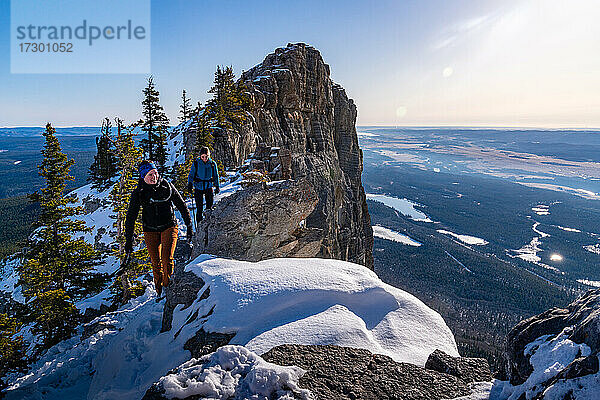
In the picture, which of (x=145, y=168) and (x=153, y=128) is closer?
(x=145, y=168)

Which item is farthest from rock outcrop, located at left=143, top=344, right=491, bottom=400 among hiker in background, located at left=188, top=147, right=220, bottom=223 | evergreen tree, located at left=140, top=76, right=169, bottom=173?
evergreen tree, located at left=140, top=76, right=169, bottom=173

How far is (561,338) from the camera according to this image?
4145 millimetres

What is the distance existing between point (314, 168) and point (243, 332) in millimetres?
46866

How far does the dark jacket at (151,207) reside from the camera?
8453 mm

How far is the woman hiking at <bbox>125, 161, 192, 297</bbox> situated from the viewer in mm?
8406

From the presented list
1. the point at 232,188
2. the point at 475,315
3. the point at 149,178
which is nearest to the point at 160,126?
the point at 232,188

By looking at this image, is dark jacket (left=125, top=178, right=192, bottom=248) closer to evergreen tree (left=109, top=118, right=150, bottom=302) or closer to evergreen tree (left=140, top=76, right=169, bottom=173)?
evergreen tree (left=109, top=118, right=150, bottom=302)

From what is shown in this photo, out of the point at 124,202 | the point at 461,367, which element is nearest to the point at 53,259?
the point at 124,202

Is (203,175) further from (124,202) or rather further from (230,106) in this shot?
(230,106)

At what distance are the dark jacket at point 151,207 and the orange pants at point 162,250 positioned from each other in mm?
235

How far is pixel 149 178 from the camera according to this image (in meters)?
8.26

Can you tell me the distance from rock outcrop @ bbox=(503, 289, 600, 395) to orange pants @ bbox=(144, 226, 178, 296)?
8.15 meters

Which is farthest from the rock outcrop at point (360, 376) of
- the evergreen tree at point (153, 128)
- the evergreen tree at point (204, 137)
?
the evergreen tree at point (153, 128)

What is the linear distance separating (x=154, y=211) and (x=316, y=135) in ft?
164
